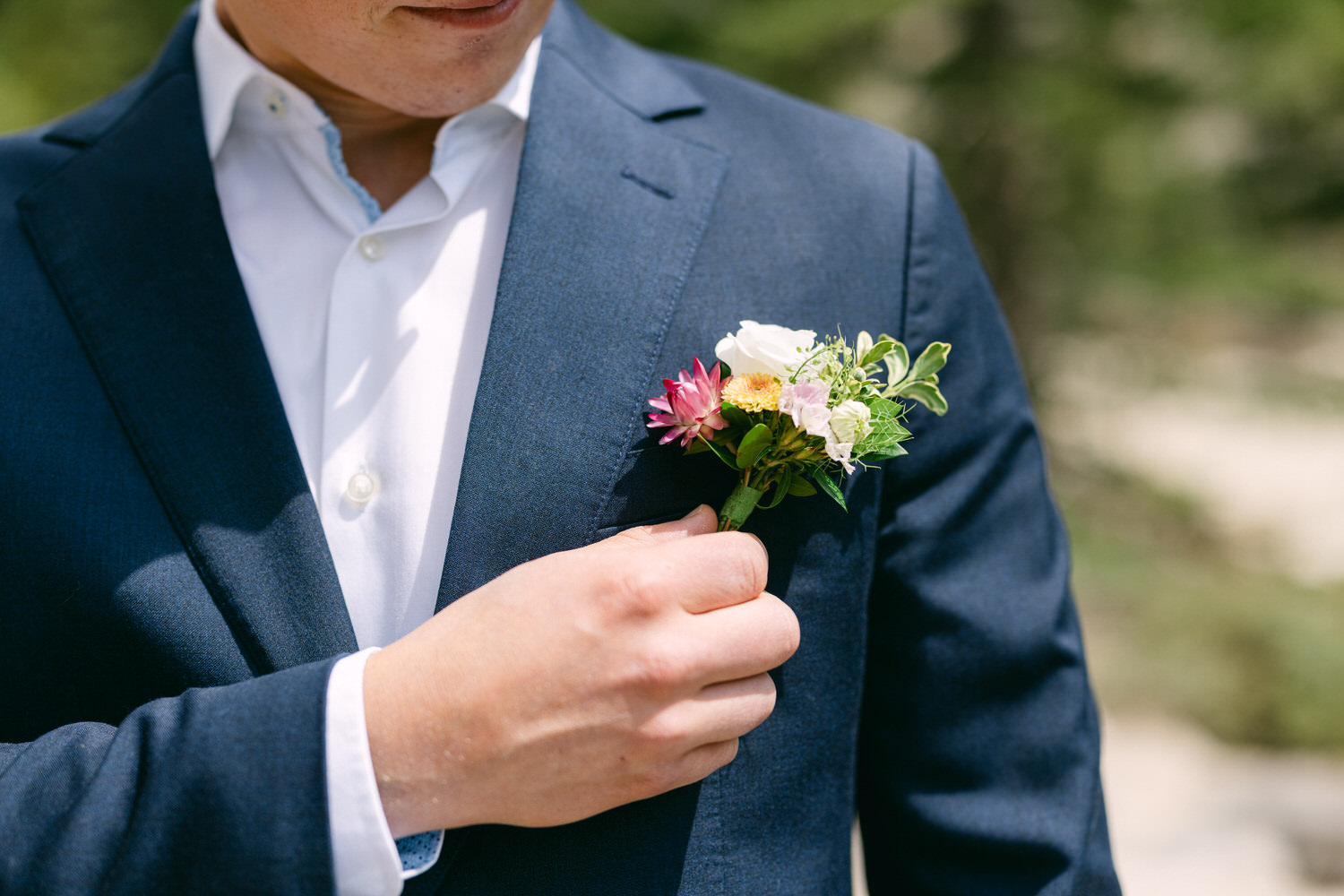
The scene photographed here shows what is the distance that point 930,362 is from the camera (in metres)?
1.30

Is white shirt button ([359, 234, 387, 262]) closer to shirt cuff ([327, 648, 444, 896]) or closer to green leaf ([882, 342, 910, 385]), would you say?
shirt cuff ([327, 648, 444, 896])

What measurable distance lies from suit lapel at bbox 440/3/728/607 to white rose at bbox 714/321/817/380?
178mm

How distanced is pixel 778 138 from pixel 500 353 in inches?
24.0

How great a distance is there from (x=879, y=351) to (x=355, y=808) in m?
0.79

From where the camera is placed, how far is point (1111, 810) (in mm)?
4980

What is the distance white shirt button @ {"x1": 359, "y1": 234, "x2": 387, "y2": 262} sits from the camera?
1.49 metres

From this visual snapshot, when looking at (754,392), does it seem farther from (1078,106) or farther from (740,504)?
(1078,106)

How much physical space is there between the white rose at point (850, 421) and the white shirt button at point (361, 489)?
620mm

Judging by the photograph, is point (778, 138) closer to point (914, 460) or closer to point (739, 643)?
point (914, 460)

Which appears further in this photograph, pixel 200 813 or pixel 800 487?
pixel 800 487

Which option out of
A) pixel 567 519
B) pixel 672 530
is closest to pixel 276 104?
pixel 567 519

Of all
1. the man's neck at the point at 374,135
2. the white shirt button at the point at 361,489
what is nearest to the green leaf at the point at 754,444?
the white shirt button at the point at 361,489

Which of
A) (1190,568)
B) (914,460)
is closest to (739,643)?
(914,460)

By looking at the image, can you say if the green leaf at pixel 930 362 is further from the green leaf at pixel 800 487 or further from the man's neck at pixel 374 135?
the man's neck at pixel 374 135
